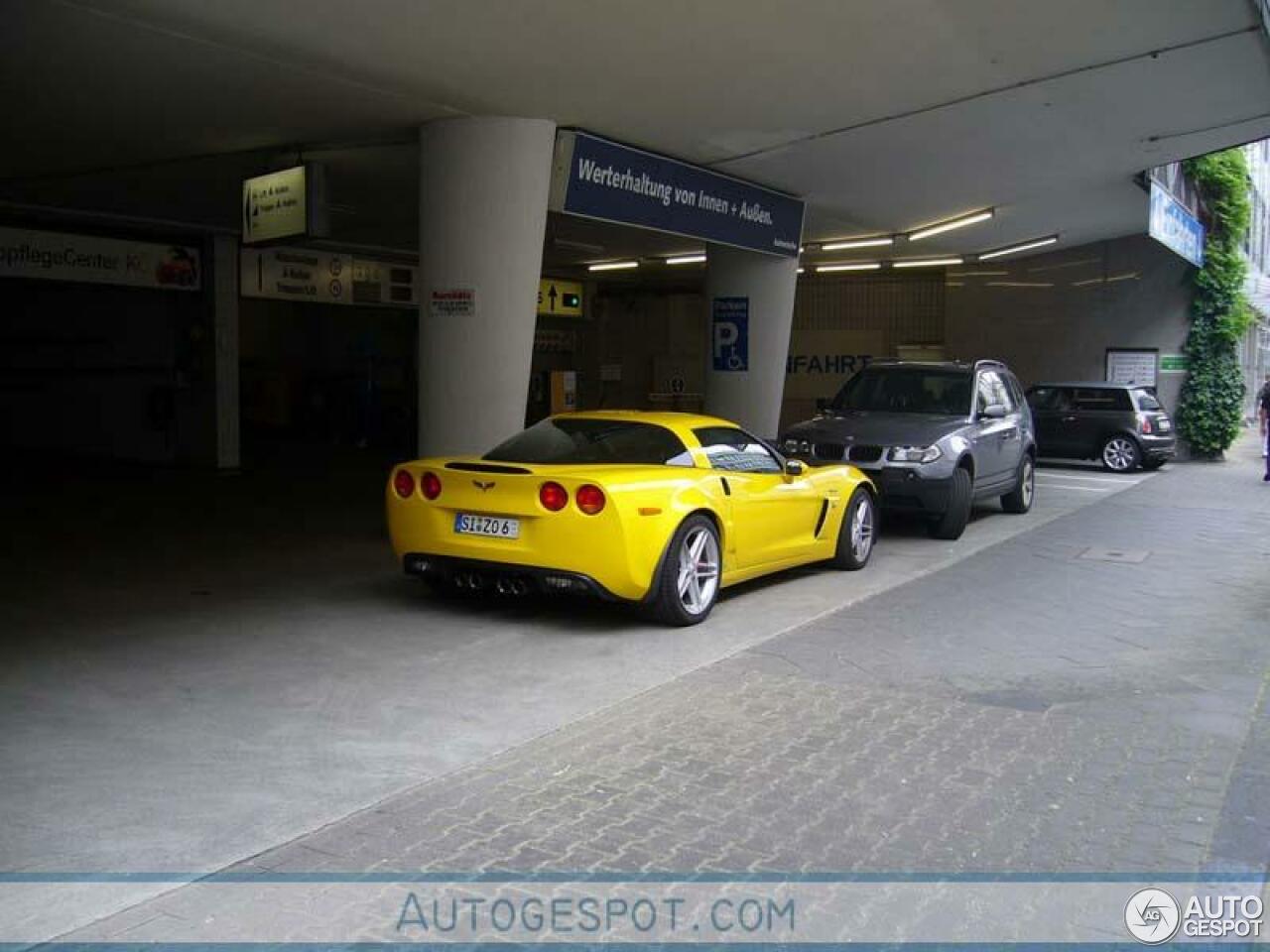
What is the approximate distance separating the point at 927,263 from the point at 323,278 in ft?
40.5

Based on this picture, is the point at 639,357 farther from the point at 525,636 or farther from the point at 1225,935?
the point at 1225,935

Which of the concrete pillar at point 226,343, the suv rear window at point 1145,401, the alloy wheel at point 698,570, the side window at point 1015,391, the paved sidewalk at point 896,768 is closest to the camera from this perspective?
the paved sidewalk at point 896,768

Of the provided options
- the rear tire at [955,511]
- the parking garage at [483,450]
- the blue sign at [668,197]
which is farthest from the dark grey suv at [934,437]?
the blue sign at [668,197]

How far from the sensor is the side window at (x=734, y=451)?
8.54 meters

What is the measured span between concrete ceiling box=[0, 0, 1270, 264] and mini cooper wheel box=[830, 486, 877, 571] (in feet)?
11.6

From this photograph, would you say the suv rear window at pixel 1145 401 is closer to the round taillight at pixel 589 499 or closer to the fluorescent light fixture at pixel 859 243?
the fluorescent light fixture at pixel 859 243

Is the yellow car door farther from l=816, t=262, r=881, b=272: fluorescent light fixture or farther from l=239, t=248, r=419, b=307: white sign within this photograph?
l=816, t=262, r=881, b=272: fluorescent light fixture

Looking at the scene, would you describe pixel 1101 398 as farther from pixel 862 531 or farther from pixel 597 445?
pixel 597 445

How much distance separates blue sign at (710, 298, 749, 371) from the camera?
15.2 meters

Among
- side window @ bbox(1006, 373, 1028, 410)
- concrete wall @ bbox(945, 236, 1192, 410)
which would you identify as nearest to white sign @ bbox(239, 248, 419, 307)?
side window @ bbox(1006, 373, 1028, 410)

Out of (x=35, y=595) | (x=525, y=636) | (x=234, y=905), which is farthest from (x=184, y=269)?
(x=234, y=905)

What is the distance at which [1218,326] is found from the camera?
23.1 metres

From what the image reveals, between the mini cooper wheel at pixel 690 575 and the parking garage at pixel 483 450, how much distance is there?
0.24m

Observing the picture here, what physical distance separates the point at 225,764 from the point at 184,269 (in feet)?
46.2
